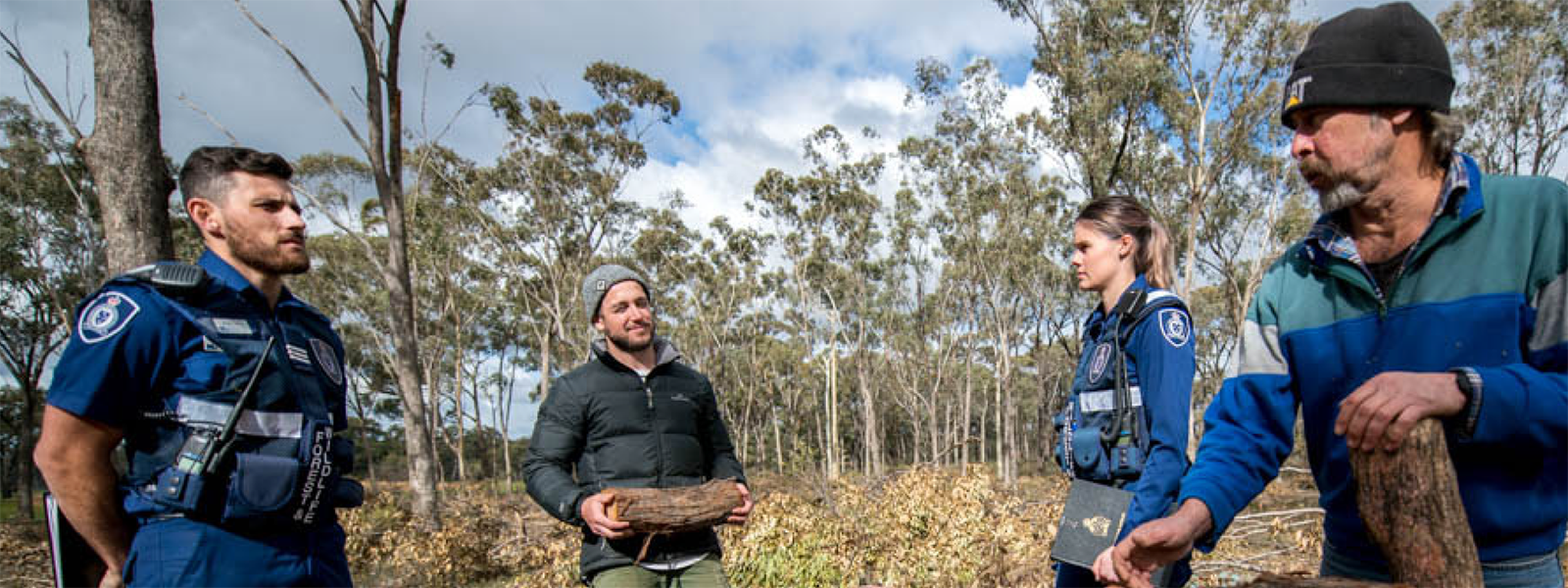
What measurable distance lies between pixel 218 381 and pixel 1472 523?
8.80ft

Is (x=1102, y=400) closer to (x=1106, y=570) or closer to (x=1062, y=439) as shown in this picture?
(x=1062, y=439)

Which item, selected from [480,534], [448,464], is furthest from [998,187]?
[448,464]

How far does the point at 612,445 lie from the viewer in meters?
2.90

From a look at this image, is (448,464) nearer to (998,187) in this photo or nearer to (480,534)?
(998,187)

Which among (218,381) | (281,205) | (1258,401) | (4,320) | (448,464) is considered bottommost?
(448,464)

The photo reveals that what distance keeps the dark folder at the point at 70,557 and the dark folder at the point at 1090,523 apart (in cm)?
243

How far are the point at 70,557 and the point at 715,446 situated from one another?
202 cm

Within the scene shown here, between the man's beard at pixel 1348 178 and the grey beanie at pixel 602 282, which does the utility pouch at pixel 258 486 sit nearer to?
the grey beanie at pixel 602 282

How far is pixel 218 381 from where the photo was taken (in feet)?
6.42

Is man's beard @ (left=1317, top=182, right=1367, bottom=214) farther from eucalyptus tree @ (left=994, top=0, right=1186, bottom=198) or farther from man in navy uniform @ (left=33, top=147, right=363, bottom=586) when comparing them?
eucalyptus tree @ (left=994, top=0, right=1186, bottom=198)

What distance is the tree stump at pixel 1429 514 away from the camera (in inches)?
41.6

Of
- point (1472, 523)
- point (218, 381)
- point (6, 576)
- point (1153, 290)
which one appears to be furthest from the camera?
point (6, 576)

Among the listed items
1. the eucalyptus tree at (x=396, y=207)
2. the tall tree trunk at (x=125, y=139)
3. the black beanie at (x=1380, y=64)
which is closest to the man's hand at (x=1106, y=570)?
the black beanie at (x=1380, y=64)

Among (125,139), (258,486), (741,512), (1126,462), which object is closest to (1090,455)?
(1126,462)
